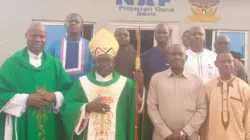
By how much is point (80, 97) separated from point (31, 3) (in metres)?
4.44

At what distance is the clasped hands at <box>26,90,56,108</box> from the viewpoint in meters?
4.59

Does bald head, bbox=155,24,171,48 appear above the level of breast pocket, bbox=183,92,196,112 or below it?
above

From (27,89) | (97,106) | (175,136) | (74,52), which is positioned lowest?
(175,136)

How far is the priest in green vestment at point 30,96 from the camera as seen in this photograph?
4602mm

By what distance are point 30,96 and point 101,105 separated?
0.80 metres

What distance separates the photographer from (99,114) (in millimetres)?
4676

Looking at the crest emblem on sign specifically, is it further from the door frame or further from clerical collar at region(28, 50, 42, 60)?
clerical collar at region(28, 50, 42, 60)

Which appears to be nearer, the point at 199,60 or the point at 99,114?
the point at 99,114

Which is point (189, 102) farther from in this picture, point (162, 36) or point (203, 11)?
point (203, 11)

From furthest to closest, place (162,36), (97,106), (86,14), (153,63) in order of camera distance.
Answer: (86,14) → (162,36) → (153,63) → (97,106)

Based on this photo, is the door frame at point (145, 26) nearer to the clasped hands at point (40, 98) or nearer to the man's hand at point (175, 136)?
the clasped hands at point (40, 98)

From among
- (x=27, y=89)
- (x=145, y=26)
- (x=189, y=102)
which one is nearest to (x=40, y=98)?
(x=27, y=89)

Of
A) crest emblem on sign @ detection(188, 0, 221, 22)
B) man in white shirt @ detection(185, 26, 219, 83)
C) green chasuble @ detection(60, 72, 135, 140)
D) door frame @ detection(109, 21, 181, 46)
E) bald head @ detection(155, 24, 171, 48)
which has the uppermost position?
crest emblem on sign @ detection(188, 0, 221, 22)

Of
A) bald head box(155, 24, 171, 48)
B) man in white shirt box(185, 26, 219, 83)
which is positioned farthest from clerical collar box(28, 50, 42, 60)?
man in white shirt box(185, 26, 219, 83)
